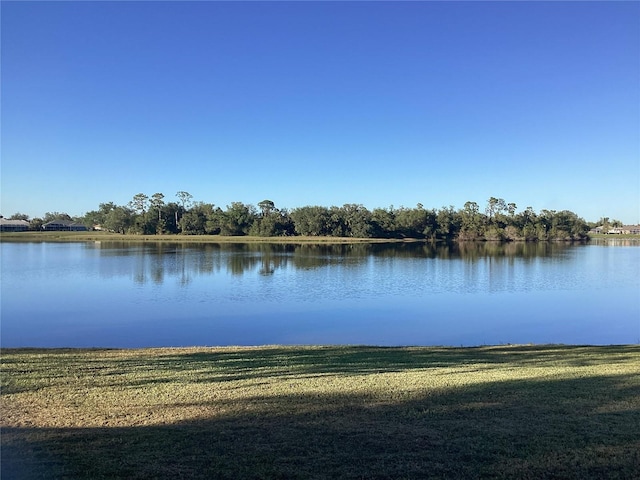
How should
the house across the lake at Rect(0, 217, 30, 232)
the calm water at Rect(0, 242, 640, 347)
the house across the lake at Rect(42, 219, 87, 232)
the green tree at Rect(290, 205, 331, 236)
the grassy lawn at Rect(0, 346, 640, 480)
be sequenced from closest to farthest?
the grassy lawn at Rect(0, 346, 640, 480)
the calm water at Rect(0, 242, 640, 347)
the house across the lake at Rect(0, 217, 30, 232)
the house across the lake at Rect(42, 219, 87, 232)
the green tree at Rect(290, 205, 331, 236)

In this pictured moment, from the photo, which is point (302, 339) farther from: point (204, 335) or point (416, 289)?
point (416, 289)

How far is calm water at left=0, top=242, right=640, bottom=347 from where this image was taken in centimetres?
1639

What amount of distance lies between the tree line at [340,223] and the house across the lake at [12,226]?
87.6 ft

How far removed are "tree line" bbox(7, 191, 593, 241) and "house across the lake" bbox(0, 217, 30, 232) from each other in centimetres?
2671

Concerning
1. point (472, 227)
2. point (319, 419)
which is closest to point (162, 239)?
point (472, 227)

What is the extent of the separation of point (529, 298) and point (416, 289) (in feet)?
20.5

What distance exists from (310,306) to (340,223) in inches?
3342

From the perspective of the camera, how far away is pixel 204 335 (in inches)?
646

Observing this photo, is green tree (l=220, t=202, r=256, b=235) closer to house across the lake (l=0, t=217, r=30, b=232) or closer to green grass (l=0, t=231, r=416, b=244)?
green grass (l=0, t=231, r=416, b=244)

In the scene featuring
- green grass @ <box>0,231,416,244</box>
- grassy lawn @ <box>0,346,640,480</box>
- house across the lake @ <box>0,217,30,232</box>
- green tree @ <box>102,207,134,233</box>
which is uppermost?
green tree @ <box>102,207,134,233</box>

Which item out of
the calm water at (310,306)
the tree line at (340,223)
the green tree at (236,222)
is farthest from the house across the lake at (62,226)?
the calm water at (310,306)

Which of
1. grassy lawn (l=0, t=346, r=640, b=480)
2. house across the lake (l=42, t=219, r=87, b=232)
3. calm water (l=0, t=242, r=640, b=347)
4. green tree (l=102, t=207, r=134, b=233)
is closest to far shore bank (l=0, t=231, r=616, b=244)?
green tree (l=102, t=207, r=134, b=233)

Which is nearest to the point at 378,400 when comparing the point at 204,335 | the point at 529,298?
the point at 204,335

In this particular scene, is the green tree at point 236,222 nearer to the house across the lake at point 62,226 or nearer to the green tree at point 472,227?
the house across the lake at point 62,226
